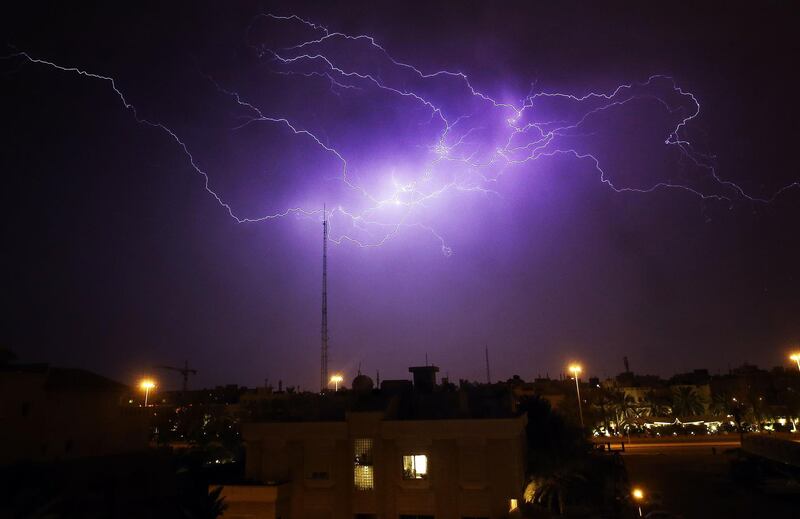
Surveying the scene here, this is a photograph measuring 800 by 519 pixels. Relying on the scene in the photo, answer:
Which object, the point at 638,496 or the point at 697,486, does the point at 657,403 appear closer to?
the point at 697,486

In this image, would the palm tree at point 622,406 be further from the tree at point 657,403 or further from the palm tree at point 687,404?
the palm tree at point 687,404

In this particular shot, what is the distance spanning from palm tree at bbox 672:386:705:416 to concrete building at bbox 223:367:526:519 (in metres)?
55.9

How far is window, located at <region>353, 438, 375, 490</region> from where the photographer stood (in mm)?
21891

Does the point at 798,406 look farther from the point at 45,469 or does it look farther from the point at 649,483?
the point at 45,469

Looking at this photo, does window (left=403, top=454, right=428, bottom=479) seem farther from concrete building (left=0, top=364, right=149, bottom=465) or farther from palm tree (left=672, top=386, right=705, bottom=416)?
palm tree (left=672, top=386, right=705, bottom=416)

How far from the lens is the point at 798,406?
196 feet

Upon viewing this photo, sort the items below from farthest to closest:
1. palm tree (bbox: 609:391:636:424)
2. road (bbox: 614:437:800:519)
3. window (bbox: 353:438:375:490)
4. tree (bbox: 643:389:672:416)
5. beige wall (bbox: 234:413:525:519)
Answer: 1. tree (bbox: 643:389:672:416)
2. palm tree (bbox: 609:391:636:424)
3. road (bbox: 614:437:800:519)
4. window (bbox: 353:438:375:490)
5. beige wall (bbox: 234:413:525:519)

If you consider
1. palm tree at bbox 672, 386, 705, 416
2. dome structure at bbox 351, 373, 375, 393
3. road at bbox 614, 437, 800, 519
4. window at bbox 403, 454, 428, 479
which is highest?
dome structure at bbox 351, 373, 375, 393

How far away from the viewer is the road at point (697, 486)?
25.3 m

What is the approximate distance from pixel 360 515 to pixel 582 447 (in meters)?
12.9

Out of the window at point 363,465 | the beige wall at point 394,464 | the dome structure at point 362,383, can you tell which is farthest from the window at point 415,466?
the dome structure at point 362,383

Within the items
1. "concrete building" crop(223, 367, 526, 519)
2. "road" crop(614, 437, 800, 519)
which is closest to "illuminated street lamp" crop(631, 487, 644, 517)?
"road" crop(614, 437, 800, 519)

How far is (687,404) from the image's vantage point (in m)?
67.9

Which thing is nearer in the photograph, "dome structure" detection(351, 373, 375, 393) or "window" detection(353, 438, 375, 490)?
"window" detection(353, 438, 375, 490)
